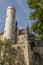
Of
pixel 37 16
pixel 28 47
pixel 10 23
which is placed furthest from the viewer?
pixel 10 23

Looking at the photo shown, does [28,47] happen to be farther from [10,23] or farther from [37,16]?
[37,16]

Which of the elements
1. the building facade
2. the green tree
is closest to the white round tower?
the building facade

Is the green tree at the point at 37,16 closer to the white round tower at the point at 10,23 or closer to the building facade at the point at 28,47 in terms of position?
the building facade at the point at 28,47

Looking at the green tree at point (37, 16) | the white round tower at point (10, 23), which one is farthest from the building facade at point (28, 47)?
the green tree at point (37, 16)

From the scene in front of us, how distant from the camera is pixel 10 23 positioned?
281ft

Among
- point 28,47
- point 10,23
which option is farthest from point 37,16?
point 10,23

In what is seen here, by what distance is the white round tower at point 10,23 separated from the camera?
81838mm

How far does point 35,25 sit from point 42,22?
2.92 ft

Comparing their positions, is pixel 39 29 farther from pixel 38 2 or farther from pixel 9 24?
pixel 9 24

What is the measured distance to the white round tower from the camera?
8184cm

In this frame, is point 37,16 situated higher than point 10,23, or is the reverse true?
point 10,23

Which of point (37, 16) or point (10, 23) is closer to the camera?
point (37, 16)

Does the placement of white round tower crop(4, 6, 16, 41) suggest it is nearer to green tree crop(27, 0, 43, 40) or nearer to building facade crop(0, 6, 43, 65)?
building facade crop(0, 6, 43, 65)

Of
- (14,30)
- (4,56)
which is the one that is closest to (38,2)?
(4,56)
